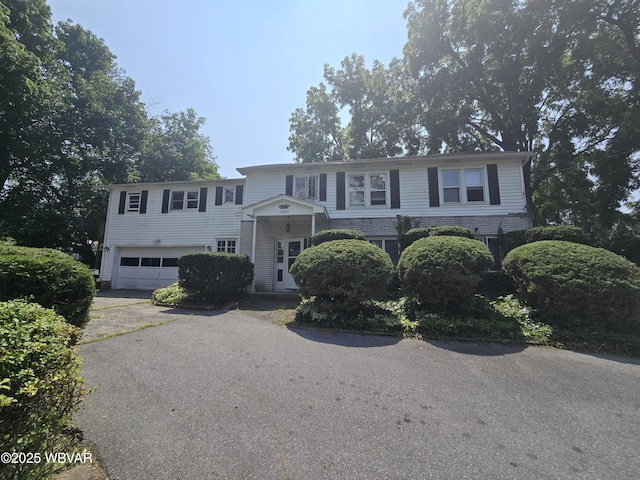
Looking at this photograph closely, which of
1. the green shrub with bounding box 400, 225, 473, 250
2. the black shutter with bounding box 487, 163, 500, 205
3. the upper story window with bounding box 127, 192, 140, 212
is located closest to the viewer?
the green shrub with bounding box 400, 225, 473, 250

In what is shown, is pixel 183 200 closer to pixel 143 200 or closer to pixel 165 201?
pixel 165 201

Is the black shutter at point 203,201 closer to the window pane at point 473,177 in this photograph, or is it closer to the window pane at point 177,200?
the window pane at point 177,200

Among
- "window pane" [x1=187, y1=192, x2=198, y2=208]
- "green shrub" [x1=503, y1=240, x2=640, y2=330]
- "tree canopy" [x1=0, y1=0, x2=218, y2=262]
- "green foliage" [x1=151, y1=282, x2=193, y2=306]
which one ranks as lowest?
"green foliage" [x1=151, y1=282, x2=193, y2=306]

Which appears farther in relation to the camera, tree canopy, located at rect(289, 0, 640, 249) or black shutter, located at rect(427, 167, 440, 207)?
tree canopy, located at rect(289, 0, 640, 249)

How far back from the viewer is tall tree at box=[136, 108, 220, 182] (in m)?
22.9

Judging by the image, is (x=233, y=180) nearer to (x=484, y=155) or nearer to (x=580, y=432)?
(x=484, y=155)

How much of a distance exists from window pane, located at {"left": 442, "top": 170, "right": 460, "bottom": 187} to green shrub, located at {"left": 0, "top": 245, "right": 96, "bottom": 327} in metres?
12.3

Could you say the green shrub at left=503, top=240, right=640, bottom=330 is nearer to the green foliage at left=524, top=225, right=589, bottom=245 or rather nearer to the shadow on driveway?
the green foliage at left=524, top=225, right=589, bottom=245

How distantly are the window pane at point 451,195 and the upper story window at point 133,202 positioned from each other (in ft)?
52.1

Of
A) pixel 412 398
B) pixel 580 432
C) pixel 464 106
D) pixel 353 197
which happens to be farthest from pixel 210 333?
pixel 464 106

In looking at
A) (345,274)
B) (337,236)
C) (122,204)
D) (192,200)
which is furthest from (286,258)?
(122,204)

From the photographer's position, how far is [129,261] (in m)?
15.4

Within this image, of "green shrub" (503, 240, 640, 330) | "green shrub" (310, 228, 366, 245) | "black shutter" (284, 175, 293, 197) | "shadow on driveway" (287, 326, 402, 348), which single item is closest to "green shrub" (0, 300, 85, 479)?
"shadow on driveway" (287, 326, 402, 348)

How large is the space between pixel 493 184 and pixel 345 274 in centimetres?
873
